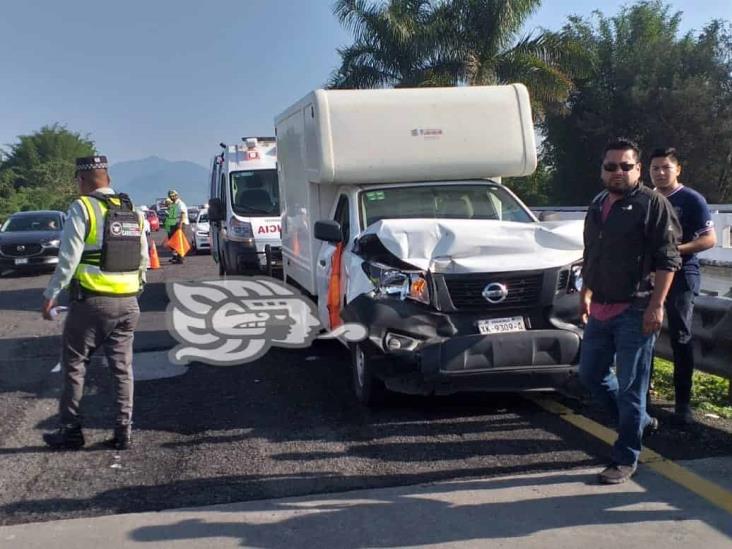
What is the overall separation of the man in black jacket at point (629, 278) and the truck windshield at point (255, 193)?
360 inches

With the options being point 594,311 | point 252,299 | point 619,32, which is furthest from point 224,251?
point 619,32

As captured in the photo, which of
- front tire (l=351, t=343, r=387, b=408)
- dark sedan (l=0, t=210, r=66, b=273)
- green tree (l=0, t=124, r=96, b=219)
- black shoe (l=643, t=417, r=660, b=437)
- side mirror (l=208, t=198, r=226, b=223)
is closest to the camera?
black shoe (l=643, t=417, r=660, b=437)

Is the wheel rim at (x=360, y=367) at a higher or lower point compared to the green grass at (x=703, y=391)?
higher

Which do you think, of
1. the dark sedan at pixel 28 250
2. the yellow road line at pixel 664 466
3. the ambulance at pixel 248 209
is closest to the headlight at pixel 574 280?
the yellow road line at pixel 664 466

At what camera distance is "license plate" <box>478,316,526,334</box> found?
5.92 meters

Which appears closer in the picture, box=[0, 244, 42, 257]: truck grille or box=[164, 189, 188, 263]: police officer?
box=[0, 244, 42, 257]: truck grille

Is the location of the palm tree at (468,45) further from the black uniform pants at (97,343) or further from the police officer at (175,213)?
the black uniform pants at (97,343)

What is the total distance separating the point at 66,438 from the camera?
5.76 m

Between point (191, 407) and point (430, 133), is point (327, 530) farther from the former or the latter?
point (430, 133)

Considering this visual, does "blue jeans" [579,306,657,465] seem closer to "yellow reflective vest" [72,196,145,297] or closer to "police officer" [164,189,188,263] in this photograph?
"yellow reflective vest" [72,196,145,297]

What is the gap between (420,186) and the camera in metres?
7.73

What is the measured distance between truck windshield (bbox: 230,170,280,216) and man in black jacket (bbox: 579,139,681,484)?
30.0 ft

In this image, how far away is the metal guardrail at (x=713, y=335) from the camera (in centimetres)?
600

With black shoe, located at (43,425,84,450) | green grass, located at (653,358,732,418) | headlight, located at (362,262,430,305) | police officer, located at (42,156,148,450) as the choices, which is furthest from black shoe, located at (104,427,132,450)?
green grass, located at (653,358,732,418)
